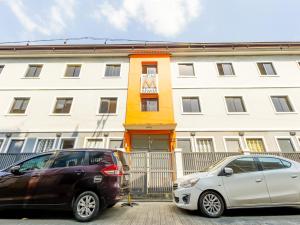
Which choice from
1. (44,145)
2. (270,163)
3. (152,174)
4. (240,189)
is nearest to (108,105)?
(44,145)

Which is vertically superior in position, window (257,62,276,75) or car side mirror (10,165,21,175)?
window (257,62,276,75)

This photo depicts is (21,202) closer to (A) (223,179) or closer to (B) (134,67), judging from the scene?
(A) (223,179)

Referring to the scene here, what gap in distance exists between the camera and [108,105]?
13062mm

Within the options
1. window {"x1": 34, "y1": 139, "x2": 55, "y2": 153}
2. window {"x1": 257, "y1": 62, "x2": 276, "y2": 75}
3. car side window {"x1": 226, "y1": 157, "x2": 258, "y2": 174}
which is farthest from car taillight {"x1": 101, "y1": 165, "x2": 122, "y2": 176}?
window {"x1": 257, "y1": 62, "x2": 276, "y2": 75}

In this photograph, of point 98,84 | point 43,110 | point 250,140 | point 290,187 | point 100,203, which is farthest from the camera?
point 98,84

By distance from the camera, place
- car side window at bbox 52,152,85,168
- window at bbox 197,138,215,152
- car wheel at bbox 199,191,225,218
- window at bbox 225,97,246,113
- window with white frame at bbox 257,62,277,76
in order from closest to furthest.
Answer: car wheel at bbox 199,191,225,218, car side window at bbox 52,152,85,168, window at bbox 197,138,215,152, window at bbox 225,97,246,113, window with white frame at bbox 257,62,277,76

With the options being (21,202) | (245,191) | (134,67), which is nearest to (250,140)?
(245,191)

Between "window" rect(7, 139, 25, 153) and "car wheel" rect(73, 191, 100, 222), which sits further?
"window" rect(7, 139, 25, 153)

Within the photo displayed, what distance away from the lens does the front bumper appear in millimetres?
5133

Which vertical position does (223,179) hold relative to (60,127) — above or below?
below

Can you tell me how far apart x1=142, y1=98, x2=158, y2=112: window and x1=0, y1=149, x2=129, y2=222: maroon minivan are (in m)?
7.96

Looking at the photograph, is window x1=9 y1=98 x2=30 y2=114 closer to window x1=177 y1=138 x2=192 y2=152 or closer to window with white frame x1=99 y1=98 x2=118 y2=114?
window with white frame x1=99 y1=98 x2=118 y2=114

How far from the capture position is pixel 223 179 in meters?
5.21

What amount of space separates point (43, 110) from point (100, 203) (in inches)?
405
